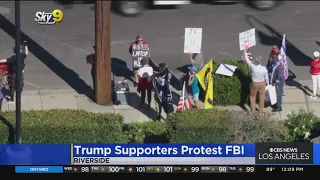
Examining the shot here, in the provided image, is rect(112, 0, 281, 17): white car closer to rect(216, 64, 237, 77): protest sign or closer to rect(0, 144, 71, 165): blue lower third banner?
rect(216, 64, 237, 77): protest sign

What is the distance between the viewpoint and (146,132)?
2248 cm

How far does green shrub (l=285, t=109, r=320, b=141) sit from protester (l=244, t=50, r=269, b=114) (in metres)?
1.10

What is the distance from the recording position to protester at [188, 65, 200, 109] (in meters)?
23.8

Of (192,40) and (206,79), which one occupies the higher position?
(192,40)

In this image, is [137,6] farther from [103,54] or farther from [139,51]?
[103,54]

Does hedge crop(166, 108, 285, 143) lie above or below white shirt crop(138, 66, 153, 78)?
below

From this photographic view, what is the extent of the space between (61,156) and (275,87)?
6.05 metres

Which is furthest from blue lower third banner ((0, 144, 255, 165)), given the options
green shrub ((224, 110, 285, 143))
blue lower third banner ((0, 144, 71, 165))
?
green shrub ((224, 110, 285, 143))

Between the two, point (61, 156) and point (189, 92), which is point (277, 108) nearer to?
point (189, 92)

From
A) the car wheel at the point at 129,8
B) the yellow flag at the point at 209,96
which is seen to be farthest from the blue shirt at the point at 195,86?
the car wheel at the point at 129,8

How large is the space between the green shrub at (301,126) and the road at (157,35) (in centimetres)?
378

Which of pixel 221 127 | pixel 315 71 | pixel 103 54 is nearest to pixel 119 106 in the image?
pixel 103 54

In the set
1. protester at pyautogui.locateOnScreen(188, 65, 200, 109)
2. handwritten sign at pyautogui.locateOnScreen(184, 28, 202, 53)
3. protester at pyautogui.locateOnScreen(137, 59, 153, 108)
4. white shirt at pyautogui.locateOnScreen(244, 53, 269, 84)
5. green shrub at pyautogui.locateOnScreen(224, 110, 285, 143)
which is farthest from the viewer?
handwritten sign at pyautogui.locateOnScreen(184, 28, 202, 53)

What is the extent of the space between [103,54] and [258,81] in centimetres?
354
